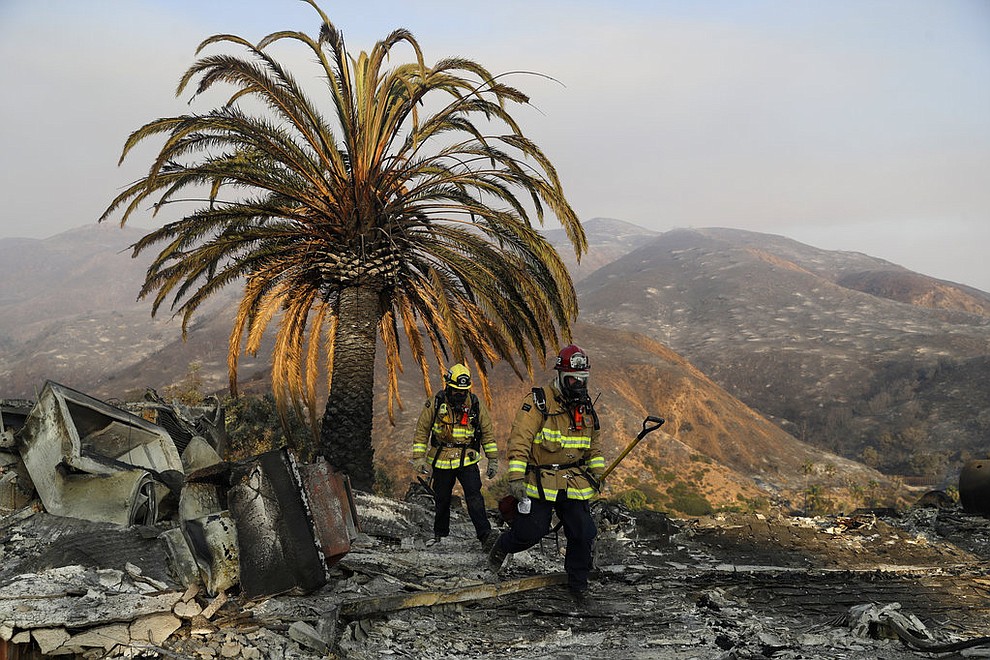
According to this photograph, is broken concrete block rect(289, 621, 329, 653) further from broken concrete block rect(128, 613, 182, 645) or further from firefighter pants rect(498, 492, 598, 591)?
firefighter pants rect(498, 492, 598, 591)

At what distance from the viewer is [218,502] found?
4719 mm

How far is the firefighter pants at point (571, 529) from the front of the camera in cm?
492

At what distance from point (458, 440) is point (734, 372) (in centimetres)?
4674

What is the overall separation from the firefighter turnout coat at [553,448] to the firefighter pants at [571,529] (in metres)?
0.11

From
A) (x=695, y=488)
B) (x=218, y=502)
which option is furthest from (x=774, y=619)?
(x=695, y=488)

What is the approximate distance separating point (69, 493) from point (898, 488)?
99.9 feet

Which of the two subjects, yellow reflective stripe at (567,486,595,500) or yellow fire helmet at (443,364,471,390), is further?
yellow fire helmet at (443,364,471,390)

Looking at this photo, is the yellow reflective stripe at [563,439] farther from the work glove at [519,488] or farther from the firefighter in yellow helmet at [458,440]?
the firefighter in yellow helmet at [458,440]

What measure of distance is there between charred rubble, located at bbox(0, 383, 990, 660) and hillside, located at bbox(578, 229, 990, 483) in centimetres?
3165

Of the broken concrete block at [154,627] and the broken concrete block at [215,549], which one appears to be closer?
the broken concrete block at [154,627]

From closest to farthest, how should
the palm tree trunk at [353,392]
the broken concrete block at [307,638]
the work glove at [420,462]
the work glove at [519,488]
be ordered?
the broken concrete block at [307,638] < the work glove at [519,488] < the work glove at [420,462] < the palm tree trunk at [353,392]

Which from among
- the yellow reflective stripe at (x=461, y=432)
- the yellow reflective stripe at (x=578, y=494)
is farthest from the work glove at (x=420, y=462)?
the yellow reflective stripe at (x=578, y=494)

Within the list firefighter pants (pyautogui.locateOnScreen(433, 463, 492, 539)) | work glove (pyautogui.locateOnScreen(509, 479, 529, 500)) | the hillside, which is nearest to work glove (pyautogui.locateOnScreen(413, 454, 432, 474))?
Answer: firefighter pants (pyautogui.locateOnScreen(433, 463, 492, 539))

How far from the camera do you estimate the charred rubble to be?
3713mm
